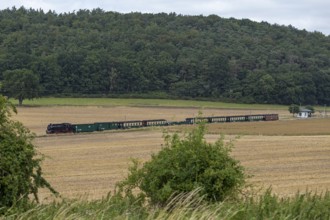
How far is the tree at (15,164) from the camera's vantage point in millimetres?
16484

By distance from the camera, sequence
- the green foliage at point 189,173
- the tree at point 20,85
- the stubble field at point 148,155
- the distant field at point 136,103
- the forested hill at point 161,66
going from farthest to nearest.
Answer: the forested hill at point 161,66 < the distant field at point 136,103 < the tree at point 20,85 < the stubble field at point 148,155 < the green foliage at point 189,173

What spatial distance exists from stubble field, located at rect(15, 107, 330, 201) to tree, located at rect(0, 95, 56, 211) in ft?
11.0

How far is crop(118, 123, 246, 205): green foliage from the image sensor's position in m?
18.9

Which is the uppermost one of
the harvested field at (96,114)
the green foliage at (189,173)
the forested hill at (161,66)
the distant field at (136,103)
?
the forested hill at (161,66)

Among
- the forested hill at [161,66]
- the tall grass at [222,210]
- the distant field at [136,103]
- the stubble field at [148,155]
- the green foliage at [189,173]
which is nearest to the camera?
the tall grass at [222,210]

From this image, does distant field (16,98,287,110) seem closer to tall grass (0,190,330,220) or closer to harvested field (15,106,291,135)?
harvested field (15,106,291,135)

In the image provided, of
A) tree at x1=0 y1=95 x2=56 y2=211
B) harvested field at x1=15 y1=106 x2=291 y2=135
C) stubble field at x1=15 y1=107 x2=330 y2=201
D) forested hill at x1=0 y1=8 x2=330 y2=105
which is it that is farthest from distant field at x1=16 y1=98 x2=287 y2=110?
tree at x1=0 y1=95 x2=56 y2=211

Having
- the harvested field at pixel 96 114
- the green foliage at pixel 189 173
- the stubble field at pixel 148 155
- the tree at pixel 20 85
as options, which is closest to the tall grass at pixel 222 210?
the green foliage at pixel 189 173

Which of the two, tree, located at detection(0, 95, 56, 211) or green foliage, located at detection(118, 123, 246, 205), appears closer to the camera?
tree, located at detection(0, 95, 56, 211)

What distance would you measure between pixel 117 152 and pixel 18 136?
1338 inches

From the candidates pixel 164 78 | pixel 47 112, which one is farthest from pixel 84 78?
pixel 47 112

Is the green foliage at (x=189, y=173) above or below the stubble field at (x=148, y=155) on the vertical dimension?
above

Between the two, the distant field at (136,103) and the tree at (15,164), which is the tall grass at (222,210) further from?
the distant field at (136,103)

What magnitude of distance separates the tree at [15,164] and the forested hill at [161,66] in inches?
4810
